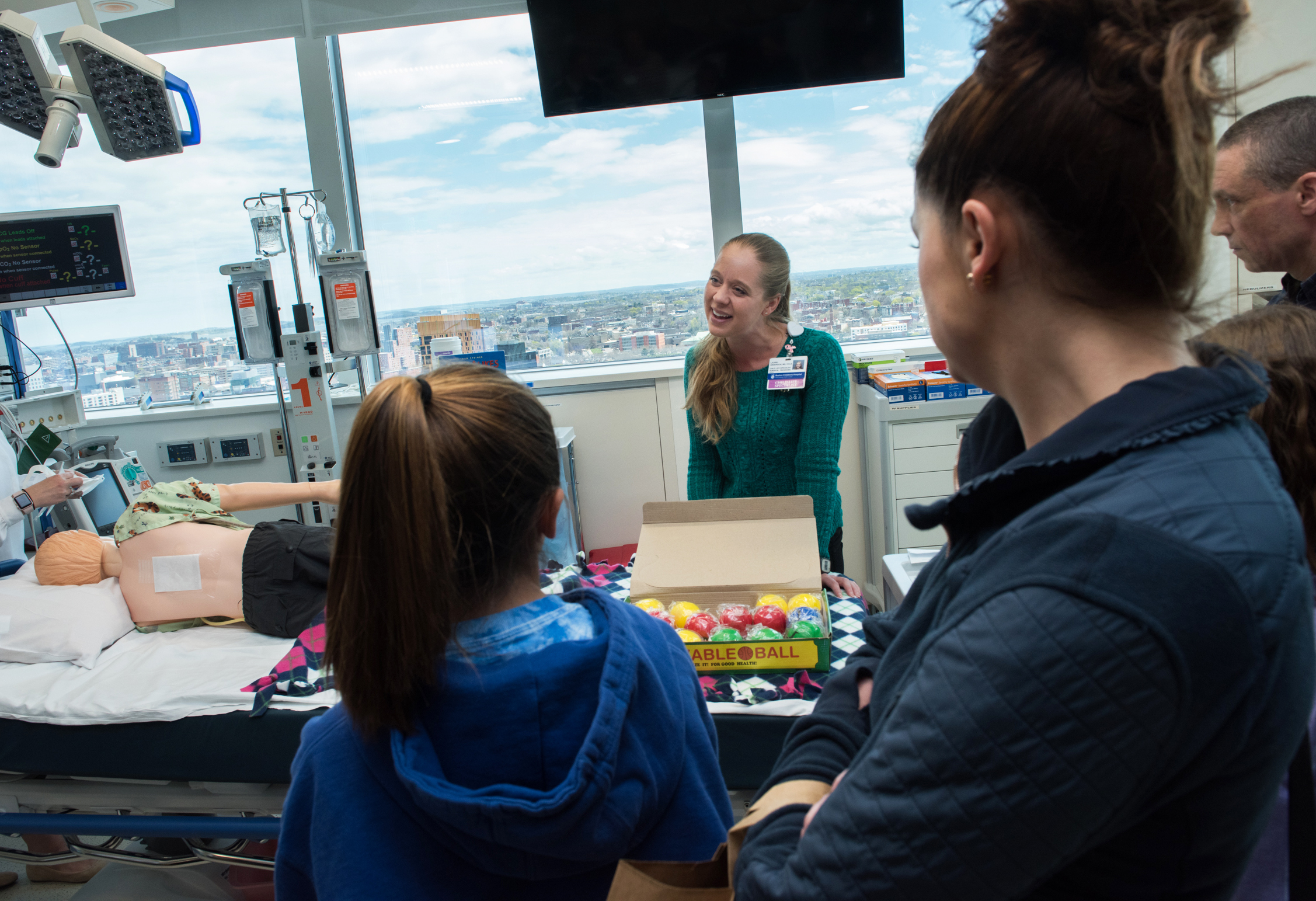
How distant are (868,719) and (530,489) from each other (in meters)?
0.44

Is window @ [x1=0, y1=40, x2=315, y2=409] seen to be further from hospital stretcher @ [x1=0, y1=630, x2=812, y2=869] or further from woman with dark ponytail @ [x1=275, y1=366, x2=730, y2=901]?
woman with dark ponytail @ [x1=275, y1=366, x2=730, y2=901]

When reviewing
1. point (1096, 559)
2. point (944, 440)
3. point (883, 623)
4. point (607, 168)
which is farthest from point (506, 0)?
point (1096, 559)

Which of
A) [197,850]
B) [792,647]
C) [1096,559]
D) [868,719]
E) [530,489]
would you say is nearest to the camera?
[1096,559]

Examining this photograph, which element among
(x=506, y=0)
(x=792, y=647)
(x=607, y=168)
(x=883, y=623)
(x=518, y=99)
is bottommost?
(x=792, y=647)

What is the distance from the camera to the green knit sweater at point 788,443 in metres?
2.36

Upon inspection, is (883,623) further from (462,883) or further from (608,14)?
(608,14)

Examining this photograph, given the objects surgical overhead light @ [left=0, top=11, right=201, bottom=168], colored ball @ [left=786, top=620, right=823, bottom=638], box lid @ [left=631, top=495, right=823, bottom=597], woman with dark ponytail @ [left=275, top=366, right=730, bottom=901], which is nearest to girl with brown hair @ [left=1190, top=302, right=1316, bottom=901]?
woman with dark ponytail @ [left=275, top=366, right=730, bottom=901]

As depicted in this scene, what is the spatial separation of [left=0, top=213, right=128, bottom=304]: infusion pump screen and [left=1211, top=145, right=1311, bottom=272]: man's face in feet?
13.8

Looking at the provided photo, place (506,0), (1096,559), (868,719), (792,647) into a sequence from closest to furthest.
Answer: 1. (1096,559)
2. (868,719)
3. (792,647)
4. (506,0)

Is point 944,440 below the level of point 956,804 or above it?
below

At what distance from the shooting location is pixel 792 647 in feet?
5.39

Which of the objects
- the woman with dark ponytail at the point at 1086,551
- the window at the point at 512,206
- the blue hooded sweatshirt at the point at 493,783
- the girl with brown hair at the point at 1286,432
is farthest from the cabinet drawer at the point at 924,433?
the woman with dark ponytail at the point at 1086,551

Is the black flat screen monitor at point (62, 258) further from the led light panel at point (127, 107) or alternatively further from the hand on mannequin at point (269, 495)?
the hand on mannequin at point (269, 495)

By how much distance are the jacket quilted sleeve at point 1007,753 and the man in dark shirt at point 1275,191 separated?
170cm
